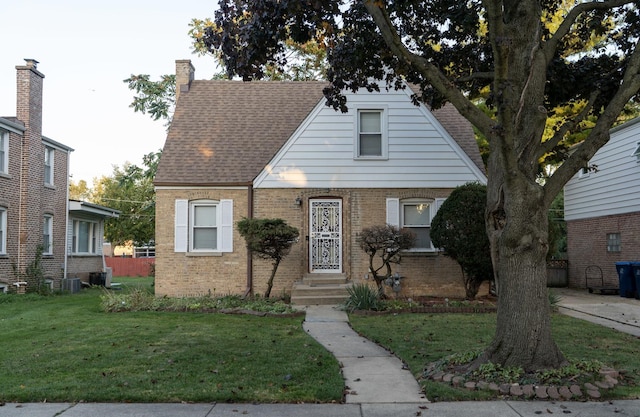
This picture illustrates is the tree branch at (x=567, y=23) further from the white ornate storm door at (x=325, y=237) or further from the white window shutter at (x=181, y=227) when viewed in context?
the white window shutter at (x=181, y=227)

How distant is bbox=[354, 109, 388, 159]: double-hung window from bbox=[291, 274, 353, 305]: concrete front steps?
3.54 m

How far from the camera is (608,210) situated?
1944cm

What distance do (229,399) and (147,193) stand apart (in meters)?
39.3

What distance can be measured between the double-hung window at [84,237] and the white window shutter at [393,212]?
600 inches

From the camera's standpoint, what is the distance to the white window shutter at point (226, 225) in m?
16.2

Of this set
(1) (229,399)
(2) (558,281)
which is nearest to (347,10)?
(1) (229,399)

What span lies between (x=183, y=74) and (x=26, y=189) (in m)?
6.96

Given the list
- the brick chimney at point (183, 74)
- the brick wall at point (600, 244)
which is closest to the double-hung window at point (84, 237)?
the brick chimney at point (183, 74)

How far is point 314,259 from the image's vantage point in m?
16.1

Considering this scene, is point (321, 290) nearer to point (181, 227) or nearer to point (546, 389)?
point (181, 227)

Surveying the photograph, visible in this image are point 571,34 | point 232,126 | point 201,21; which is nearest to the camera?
point 571,34

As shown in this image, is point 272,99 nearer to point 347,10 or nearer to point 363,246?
point 363,246

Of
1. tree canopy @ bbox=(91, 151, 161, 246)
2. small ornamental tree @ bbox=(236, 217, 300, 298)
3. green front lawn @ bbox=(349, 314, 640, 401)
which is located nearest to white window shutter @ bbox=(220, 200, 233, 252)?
small ornamental tree @ bbox=(236, 217, 300, 298)

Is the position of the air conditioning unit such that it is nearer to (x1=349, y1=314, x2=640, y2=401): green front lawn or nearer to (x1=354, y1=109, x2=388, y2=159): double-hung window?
(x1=354, y1=109, x2=388, y2=159): double-hung window
